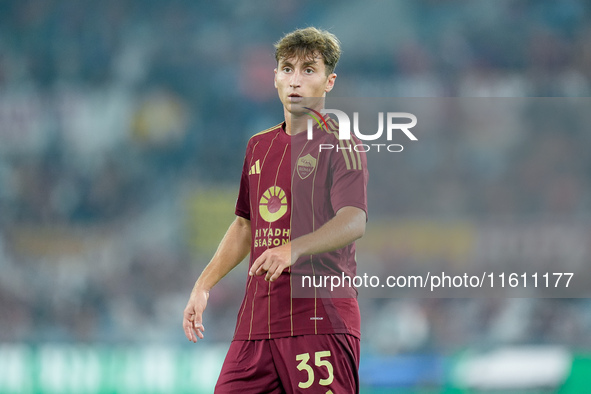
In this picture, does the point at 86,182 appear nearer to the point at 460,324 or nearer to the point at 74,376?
the point at 74,376

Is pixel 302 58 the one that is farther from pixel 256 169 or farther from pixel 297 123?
pixel 256 169

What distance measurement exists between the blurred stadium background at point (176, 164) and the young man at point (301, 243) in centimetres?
275

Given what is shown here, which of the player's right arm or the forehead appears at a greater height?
the forehead

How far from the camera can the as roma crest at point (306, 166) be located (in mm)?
2342

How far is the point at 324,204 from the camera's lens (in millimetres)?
2338

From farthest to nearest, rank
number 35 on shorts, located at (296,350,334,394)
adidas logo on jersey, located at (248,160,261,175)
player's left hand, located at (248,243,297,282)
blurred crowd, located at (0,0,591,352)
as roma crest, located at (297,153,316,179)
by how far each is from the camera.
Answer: blurred crowd, located at (0,0,591,352) → adidas logo on jersey, located at (248,160,261,175) → as roma crest, located at (297,153,316,179) → number 35 on shorts, located at (296,350,334,394) → player's left hand, located at (248,243,297,282)

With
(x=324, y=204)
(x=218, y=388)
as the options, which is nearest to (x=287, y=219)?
(x=324, y=204)

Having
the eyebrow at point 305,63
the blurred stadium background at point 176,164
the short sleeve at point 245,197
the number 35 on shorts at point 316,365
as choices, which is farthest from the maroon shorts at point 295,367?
the blurred stadium background at point 176,164

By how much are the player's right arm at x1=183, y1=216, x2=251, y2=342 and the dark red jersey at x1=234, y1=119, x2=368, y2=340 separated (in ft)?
0.42

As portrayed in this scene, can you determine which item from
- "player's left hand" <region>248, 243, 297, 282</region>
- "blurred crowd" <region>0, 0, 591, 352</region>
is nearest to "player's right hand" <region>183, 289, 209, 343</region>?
"player's left hand" <region>248, 243, 297, 282</region>

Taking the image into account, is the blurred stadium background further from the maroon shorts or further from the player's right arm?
the maroon shorts

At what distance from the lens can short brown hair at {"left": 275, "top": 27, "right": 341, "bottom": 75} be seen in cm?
239

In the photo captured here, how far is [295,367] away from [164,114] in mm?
4783

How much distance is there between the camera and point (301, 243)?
2131 mm
